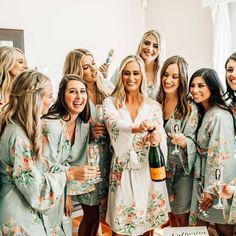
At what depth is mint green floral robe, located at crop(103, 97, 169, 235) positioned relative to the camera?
198 centimetres

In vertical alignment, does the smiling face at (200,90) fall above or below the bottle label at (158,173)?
above

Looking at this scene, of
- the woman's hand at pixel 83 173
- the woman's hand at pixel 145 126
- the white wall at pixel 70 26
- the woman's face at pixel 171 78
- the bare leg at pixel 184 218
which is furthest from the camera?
the white wall at pixel 70 26

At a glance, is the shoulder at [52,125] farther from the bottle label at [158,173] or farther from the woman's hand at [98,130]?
the bottle label at [158,173]

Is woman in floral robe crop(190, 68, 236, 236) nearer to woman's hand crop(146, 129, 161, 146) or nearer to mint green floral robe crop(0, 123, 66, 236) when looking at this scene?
woman's hand crop(146, 129, 161, 146)

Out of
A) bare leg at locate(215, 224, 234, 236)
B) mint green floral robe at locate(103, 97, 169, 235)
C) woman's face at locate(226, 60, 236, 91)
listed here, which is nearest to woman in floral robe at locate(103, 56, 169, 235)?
mint green floral robe at locate(103, 97, 169, 235)

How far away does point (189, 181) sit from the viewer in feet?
7.13

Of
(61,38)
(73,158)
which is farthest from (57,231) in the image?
(61,38)

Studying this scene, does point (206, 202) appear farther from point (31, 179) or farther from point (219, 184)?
point (31, 179)

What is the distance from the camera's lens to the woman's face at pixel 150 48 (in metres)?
2.45

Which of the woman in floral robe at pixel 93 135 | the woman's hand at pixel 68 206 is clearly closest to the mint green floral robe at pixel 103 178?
the woman in floral robe at pixel 93 135

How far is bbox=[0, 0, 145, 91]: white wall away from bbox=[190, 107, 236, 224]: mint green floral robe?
75.5 inches

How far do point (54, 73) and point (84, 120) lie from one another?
5.03 feet

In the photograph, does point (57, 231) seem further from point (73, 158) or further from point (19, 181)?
point (19, 181)

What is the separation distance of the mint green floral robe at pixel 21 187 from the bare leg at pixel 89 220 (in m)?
0.74
